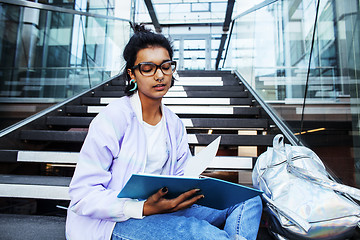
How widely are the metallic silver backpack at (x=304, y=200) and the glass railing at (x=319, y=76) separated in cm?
38

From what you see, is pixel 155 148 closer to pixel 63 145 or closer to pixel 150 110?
pixel 150 110

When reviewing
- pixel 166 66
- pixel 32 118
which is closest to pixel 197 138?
pixel 166 66

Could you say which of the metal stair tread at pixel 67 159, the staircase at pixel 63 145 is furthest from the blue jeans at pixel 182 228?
the metal stair tread at pixel 67 159

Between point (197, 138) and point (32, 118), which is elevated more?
point (32, 118)

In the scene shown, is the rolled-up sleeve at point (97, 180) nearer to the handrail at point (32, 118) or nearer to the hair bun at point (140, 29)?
the hair bun at point (140, 29)

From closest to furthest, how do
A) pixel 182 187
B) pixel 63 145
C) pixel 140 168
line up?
pixel 182 187
pixel 140 168
pixel 63 145

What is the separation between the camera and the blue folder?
74 centimetres

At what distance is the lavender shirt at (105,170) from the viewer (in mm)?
831

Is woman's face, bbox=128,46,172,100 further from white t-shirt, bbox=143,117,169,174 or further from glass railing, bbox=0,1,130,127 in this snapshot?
glass railing, bbox=0,1,130,127

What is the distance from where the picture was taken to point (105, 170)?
2.99 ft

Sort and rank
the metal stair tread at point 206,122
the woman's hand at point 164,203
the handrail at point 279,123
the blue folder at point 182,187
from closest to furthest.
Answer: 1. the blue folder at point 182,187
2. the woman's hand at point 164,203
3. the handrail at point 279,123
4. the metal stair tread at point 206,122

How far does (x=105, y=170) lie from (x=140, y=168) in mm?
138

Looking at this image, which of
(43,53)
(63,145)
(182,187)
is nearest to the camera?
(182,187)

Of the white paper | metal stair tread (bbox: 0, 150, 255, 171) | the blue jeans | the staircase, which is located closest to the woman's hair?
the white paper
